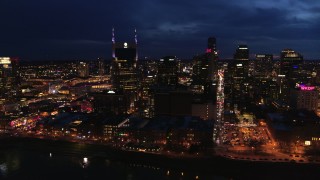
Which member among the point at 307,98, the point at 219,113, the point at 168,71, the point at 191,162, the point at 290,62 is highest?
the point at 290,62

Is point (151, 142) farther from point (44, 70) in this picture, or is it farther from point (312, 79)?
point (44, 70)

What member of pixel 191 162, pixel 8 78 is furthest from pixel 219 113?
pixel 8 78

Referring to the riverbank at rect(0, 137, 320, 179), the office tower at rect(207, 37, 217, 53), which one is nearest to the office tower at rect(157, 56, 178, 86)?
the office tower at rect(207, 37, 217, 53)

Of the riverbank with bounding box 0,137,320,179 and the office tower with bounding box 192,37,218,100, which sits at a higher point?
the office tower with bounding box 192,37,218,100

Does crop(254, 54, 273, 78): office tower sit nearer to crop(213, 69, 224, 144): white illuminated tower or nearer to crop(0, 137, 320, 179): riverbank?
crop(213, 69, 224, 144): white illuminated tower

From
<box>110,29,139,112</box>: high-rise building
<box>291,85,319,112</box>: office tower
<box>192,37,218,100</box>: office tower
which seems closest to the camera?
<box>291,85,319,112</box>: office tower

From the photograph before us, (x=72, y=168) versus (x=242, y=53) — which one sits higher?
(x=242, y=53)

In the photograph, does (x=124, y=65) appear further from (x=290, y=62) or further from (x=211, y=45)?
(x=290, y=62)

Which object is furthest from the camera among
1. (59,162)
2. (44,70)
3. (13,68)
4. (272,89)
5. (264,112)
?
(44,70)

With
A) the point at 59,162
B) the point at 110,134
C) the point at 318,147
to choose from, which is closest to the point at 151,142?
the point at 110,134
